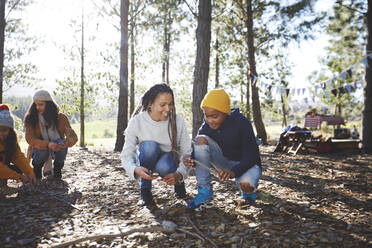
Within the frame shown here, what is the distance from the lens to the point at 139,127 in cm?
260

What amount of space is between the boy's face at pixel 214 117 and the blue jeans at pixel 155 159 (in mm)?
553

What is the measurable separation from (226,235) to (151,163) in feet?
3.38

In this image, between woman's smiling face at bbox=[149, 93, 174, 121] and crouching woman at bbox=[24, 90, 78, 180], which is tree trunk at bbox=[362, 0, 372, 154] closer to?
woman's smiling face at bbox=[149, 93, 174, 121]

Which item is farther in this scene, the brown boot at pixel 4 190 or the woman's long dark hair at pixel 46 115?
the woman's long dark hair at pixel 46 115

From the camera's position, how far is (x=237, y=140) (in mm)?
2482

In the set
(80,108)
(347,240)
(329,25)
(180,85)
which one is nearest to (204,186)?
(347,240)

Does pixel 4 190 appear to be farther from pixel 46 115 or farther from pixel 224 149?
pixel 224 149

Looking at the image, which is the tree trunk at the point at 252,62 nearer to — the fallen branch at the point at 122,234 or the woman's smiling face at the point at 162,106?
the woman's smiling face at the point at 162,106

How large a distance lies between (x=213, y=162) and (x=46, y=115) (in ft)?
8.21

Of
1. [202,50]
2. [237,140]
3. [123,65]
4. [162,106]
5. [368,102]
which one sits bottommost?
[237,140]

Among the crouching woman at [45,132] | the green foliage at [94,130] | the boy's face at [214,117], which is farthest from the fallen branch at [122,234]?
the green foliage at [94,130]

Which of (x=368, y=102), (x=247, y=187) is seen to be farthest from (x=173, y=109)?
(x=368, y=102)

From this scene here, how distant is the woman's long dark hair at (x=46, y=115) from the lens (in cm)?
358

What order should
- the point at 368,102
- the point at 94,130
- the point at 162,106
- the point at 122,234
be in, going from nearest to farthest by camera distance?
the point at 122,234 → the point at 162,106 → the point at 368,102 → the point at 94,130
